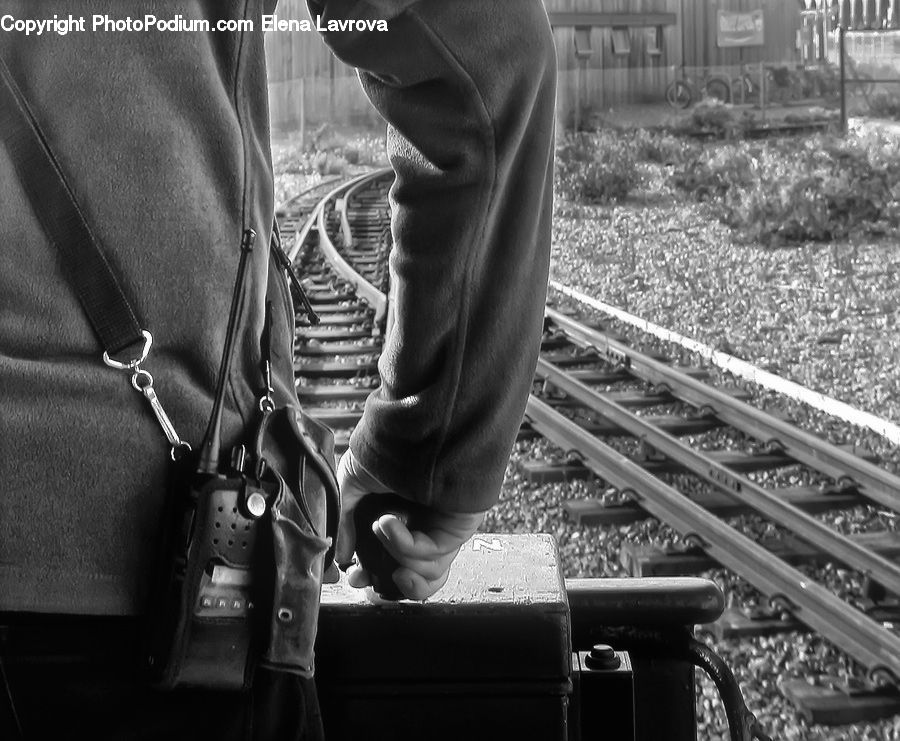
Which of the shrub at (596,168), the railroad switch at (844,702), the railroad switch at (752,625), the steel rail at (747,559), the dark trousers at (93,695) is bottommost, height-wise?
the railroad switch at (844,702)

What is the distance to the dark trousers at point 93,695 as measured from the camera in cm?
74

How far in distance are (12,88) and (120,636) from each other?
35 centimetres

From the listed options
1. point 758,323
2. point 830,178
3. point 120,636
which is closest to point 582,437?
point 758,323

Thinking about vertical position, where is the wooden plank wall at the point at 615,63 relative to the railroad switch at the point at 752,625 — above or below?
above

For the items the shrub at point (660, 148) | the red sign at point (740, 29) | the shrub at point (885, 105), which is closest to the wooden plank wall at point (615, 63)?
the red sign at point (740, 29)

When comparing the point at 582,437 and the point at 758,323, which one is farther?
the point at 758,323

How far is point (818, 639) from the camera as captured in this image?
2191mm

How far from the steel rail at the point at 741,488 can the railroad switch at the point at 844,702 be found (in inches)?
16.6

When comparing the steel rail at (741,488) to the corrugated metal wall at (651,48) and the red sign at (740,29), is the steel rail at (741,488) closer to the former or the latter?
the corrugated metal wall at (651,48)

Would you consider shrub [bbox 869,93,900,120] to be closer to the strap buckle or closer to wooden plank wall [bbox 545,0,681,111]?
wooden plank wall [bbox 545,0,681,111]

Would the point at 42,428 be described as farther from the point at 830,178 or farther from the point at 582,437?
the point at 830,178

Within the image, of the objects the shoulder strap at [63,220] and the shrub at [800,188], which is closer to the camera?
the shoulder strap at [63,220]

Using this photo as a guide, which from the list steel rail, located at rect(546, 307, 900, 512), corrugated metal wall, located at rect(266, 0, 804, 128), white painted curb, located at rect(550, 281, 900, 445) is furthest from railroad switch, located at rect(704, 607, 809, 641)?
corrugated metal wall, located at rect(266, 0, 804, 128)

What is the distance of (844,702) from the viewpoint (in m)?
1.96
